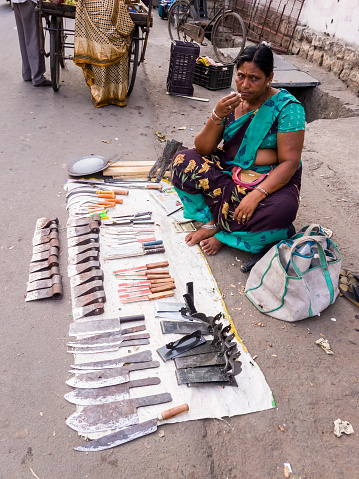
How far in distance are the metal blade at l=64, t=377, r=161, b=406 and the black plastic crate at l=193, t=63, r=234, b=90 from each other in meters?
5.62

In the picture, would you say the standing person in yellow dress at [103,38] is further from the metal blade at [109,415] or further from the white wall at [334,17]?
the metal blade at [109,415]

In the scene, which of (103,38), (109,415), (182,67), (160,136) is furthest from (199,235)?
(182,67)

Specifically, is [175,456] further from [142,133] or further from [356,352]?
[142,133]

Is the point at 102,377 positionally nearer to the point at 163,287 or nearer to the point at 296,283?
the point at 163,287

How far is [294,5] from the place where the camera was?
7906 millimetres

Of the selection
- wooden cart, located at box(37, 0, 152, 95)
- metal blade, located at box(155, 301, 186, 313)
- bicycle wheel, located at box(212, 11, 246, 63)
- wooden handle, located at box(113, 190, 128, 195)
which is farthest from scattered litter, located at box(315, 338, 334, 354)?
bicycle wheel, located at box(212, 11, 246, 63)

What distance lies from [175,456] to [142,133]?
149 inches

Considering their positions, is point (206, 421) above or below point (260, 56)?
below

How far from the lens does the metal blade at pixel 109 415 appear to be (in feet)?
5.69

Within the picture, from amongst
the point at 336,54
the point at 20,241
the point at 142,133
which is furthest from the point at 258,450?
the point at 336,54

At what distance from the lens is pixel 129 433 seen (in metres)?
1.72

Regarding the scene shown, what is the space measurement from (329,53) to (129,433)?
23.5 feet

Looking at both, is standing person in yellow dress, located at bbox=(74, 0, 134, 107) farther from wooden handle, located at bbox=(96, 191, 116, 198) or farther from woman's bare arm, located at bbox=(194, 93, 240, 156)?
woman's bare arm, located at bbox=(194, 93, 240, 156)

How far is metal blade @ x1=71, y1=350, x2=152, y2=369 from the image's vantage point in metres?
1.98
